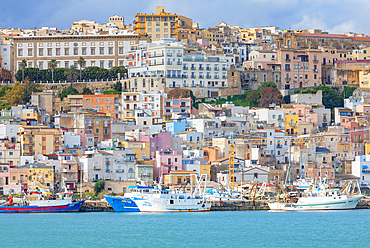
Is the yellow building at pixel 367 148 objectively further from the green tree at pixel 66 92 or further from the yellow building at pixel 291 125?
the green tree at pixel 66 92

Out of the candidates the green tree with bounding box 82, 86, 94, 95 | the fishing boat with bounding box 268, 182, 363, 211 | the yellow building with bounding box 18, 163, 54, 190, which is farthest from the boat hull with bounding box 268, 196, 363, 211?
the green tree with bounding box 82, 86, 94, 95

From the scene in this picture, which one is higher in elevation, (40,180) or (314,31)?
(314,31)

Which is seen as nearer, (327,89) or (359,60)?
(327,89)

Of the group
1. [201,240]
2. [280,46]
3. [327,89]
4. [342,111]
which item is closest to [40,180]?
[201,240]

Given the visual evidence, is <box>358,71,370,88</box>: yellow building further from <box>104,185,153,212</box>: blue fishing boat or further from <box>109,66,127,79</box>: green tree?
<box>104,185,153,212</box>: blue fishing boat

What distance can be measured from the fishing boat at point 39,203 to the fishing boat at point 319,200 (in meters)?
20.2

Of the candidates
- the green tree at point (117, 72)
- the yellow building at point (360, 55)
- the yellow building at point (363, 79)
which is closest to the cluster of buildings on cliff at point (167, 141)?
the yellow building at point (363, 79)

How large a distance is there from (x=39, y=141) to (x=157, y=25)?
52.7 m

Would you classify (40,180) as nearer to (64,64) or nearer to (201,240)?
(201,240)

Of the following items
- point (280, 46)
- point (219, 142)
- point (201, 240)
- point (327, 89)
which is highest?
point (280, 46)

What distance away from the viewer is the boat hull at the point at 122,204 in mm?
72963

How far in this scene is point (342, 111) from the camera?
98.4 meters

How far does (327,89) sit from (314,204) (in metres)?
37.7

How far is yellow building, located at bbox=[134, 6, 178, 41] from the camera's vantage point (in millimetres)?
128625
